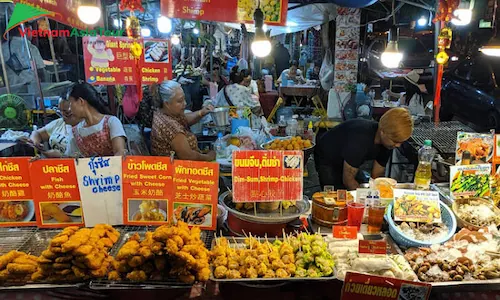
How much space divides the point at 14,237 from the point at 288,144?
3.31m

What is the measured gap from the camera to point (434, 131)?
532cm

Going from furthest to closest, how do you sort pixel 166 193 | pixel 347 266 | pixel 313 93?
pixel 313 93, pixel 166 193, pixel 347 266

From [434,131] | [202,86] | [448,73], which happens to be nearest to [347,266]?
[434,131]

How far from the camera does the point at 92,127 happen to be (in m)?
3.83

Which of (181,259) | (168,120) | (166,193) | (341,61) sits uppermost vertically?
(341,61)

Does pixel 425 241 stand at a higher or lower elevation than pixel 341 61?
lower

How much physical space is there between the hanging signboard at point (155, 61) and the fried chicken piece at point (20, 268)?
4.03 meters

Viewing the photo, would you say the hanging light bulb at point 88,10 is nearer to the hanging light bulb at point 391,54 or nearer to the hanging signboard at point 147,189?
the hanging signboard at point 147,189

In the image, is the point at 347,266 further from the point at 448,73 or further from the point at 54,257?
the point at 448,73

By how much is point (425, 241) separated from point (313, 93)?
29.1 ft

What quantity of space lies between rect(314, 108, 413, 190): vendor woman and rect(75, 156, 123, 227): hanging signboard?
2323mm

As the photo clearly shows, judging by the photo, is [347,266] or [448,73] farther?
[448,73]

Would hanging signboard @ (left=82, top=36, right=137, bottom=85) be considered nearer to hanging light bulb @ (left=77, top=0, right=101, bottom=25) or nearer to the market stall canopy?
hanging light bulb @ (left=77, top=0, right=101, bottom=25)

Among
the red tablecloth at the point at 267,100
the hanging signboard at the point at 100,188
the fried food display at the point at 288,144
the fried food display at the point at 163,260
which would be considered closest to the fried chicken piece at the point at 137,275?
the fried food display at the point at 163,260
